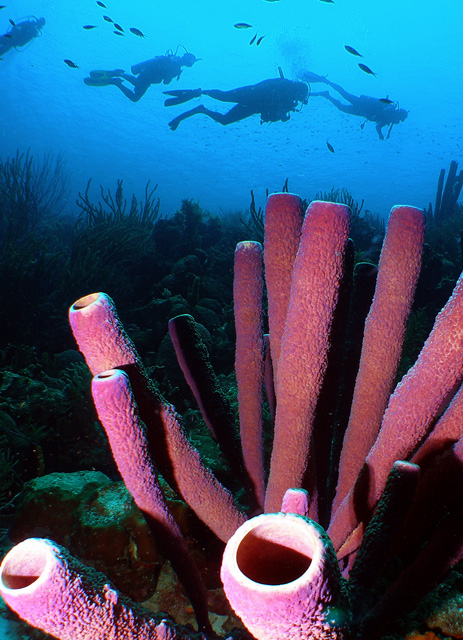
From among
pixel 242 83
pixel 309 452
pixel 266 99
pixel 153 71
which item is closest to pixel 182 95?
pixel 266 99

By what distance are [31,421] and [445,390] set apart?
2855mm

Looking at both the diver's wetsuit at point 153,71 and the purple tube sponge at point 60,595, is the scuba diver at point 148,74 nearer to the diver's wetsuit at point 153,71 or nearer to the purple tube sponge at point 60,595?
the diver's wetsuit at point 153,71

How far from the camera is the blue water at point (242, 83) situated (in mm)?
66438

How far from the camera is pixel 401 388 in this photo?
1073 mm

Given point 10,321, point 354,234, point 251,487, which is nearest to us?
point 251,487

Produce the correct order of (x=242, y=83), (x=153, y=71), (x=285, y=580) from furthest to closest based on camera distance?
1. (x=242, y=83)
2. (x=153, y=71)
3. (x=285, y=580)

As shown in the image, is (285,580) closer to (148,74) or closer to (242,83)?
(148,74)

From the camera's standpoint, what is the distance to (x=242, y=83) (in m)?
76.3

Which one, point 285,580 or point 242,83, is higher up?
point 242,83

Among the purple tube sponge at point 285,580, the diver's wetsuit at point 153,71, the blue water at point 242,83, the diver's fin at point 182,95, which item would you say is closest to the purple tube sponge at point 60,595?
the purple tube sponge at point 285,580

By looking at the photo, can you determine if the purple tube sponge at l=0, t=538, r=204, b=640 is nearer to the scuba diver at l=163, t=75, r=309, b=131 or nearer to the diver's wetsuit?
the scuba diver at l=163, t=75, r=309, b=131

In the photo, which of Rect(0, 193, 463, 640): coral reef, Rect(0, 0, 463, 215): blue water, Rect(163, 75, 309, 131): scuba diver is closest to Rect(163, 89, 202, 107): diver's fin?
Rect(163, 75, 309, 131): scuba diver

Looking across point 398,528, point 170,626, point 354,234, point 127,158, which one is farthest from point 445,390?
point 127,158

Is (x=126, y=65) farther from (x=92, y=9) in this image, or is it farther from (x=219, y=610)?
(x=219, y=610)
